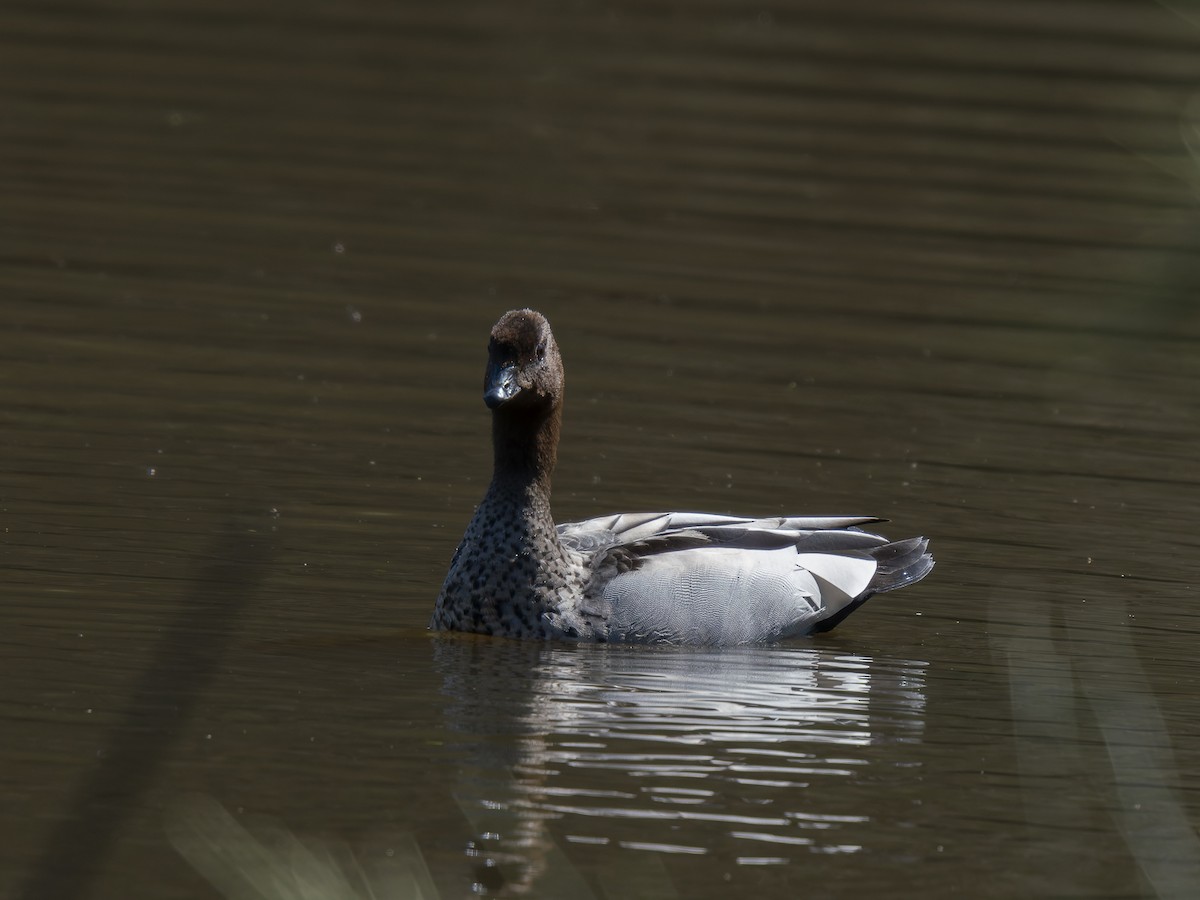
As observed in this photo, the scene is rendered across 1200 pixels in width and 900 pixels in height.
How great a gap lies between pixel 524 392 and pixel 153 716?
97.2 inches

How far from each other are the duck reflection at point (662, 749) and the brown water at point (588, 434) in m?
0.03

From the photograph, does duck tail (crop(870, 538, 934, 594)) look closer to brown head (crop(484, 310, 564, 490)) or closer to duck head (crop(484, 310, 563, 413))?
brown head (crop(484, 310, 564, 490))

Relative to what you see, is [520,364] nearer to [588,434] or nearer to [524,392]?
[524,392]

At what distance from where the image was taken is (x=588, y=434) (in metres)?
12.5

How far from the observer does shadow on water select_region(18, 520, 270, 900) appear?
6391 millimetres

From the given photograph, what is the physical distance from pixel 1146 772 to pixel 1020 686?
3.25 ft

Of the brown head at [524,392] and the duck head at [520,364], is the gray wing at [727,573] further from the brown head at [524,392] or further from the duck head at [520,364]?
the duck head at [520,364]

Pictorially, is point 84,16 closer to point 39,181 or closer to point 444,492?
point 39,181

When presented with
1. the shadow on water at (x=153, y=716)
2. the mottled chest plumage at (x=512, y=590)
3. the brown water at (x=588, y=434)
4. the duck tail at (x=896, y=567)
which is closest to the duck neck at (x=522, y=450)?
the mottled chest plumage at (x=512, y=590)

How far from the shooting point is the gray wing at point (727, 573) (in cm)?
934

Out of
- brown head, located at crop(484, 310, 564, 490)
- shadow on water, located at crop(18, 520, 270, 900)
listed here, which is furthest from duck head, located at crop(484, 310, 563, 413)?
shadow on water, located at crop(18, 520, 270, 900)

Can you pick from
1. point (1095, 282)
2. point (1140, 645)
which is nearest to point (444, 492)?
point (1140, 645)

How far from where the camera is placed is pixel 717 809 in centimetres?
713

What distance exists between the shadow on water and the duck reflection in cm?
103
